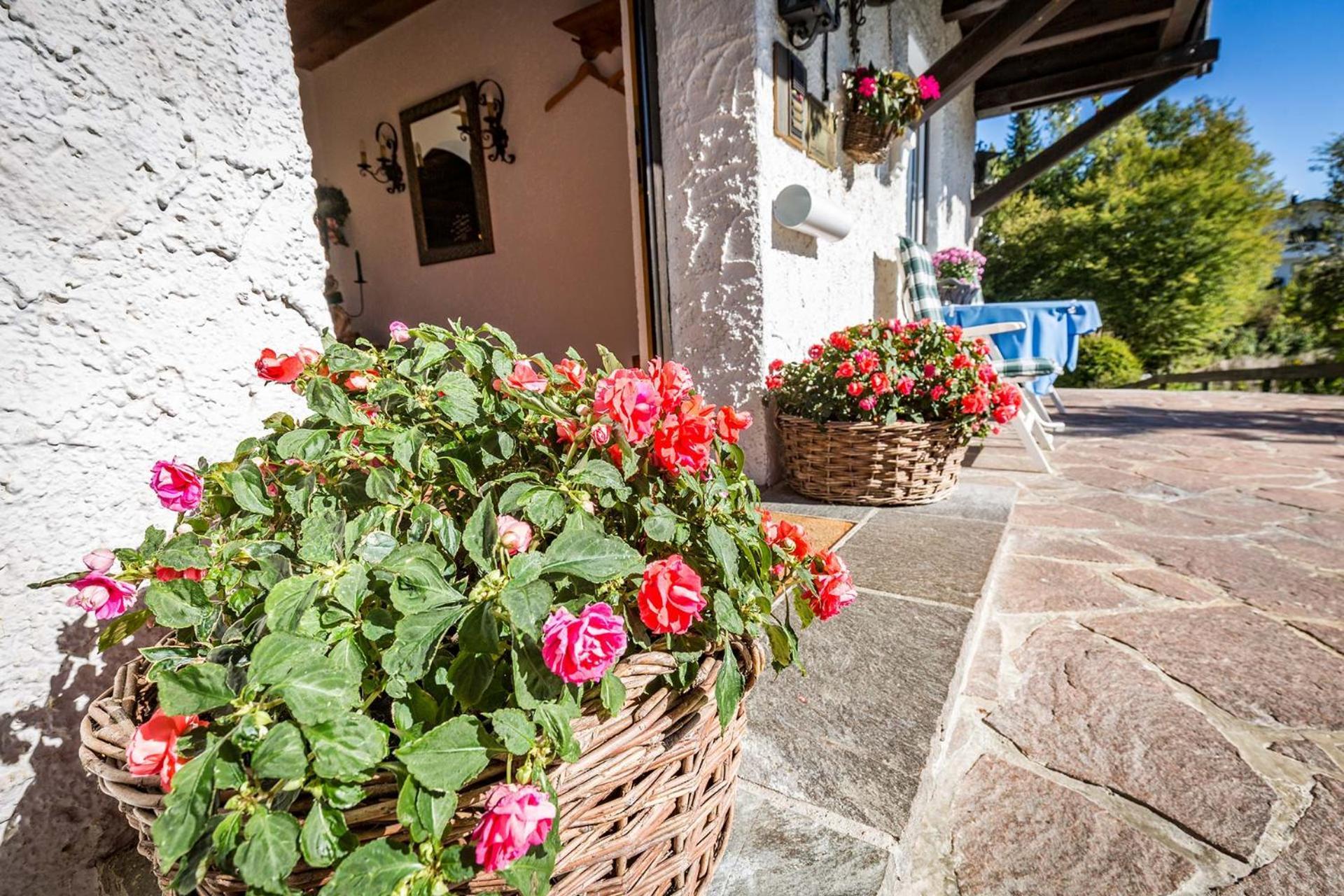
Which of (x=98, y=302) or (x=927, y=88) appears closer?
(x=98, y=302)

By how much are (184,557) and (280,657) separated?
20 centimetres

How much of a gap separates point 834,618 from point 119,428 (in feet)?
4.27

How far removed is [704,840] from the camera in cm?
64

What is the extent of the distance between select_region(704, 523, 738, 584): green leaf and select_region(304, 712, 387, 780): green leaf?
1.02 ft

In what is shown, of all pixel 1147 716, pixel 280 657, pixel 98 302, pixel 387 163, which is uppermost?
pixel 387 163

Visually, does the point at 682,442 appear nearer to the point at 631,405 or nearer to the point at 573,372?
the point at 631,405

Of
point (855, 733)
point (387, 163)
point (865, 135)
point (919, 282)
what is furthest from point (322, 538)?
point (387, 163)

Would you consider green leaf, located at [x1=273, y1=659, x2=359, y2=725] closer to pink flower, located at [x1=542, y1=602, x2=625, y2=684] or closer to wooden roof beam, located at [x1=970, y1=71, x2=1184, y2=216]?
pink flower, located at [x1=542, y1=602, x2=625, y2=684]

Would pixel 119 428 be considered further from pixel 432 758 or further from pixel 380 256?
pixel 380 256

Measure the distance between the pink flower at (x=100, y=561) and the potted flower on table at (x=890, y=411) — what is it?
189cm

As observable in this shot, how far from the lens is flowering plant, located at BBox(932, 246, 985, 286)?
482cm

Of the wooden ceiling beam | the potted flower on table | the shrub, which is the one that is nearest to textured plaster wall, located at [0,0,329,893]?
the potted flower on table

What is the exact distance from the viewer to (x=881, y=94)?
9.10 ft

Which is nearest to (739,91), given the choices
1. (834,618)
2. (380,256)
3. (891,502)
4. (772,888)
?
(891,502)
